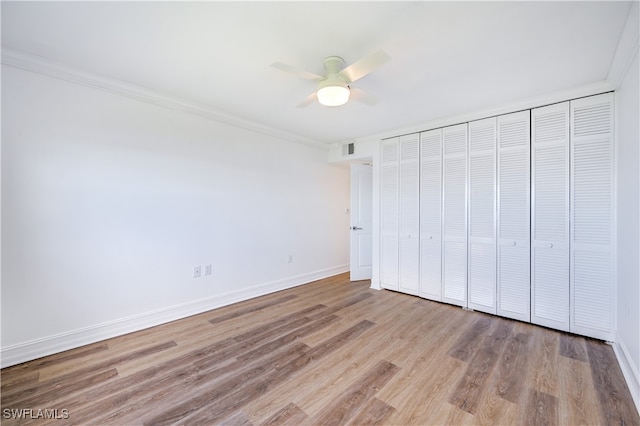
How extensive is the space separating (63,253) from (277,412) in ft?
7.50

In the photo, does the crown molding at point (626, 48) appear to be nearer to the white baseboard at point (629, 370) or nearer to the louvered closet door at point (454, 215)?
the louvered closet door at point (454, 215)

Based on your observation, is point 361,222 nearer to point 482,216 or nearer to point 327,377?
point 482,216

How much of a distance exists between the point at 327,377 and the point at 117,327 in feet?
7.05

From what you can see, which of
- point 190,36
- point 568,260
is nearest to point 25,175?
point 190,36

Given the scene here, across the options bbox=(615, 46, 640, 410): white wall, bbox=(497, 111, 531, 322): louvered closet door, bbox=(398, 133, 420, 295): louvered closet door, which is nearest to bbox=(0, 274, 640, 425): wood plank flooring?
bbox=(615, 46, 640, 410): white wall

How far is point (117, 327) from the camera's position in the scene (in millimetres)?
2592

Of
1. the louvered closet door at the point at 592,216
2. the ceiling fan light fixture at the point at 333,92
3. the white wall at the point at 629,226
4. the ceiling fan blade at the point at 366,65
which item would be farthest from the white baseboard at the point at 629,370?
the ceiling fan light fixture at the point at 333,92

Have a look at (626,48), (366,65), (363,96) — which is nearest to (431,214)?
(363,96)

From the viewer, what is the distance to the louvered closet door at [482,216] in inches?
123

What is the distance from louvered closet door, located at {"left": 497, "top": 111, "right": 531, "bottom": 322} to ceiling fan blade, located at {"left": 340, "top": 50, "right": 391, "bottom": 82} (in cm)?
219

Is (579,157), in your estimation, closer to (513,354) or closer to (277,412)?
(513,354)

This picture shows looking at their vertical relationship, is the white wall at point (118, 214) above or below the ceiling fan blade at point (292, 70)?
below

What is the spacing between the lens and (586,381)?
1909 mm

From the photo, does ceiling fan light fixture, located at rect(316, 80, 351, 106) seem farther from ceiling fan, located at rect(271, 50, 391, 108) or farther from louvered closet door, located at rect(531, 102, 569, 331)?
louvered closet door, located at rect(531, 102, 569, 331)
